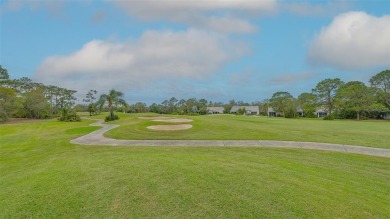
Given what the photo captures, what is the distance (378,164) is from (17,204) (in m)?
10.7

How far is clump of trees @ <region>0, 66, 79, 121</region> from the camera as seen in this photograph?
39.9 metres

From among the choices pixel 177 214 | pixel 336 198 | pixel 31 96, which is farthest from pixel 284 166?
pixel 31 96

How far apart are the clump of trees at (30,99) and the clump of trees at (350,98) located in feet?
172

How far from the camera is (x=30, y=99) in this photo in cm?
4778

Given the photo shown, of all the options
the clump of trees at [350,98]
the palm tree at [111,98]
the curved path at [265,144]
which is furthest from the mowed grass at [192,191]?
the clump of trees at [350,98]

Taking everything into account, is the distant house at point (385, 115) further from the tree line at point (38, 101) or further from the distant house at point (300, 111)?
the tree line at point (38, 101)

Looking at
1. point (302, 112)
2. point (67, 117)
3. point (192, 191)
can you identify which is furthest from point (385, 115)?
point (192, 191)

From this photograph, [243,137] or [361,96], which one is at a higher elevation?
[361,96]

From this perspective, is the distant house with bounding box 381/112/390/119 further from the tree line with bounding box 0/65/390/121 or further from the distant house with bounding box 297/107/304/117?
the distant house with bounding box 297/107/304/117

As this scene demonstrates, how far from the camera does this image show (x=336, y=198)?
5004 millimetres

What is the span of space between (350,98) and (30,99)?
6473 centimetres

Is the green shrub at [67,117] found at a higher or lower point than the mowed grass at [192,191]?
higher

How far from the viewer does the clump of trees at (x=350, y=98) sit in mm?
51500

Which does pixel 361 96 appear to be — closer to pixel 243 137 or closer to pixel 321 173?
pixel 243 137
